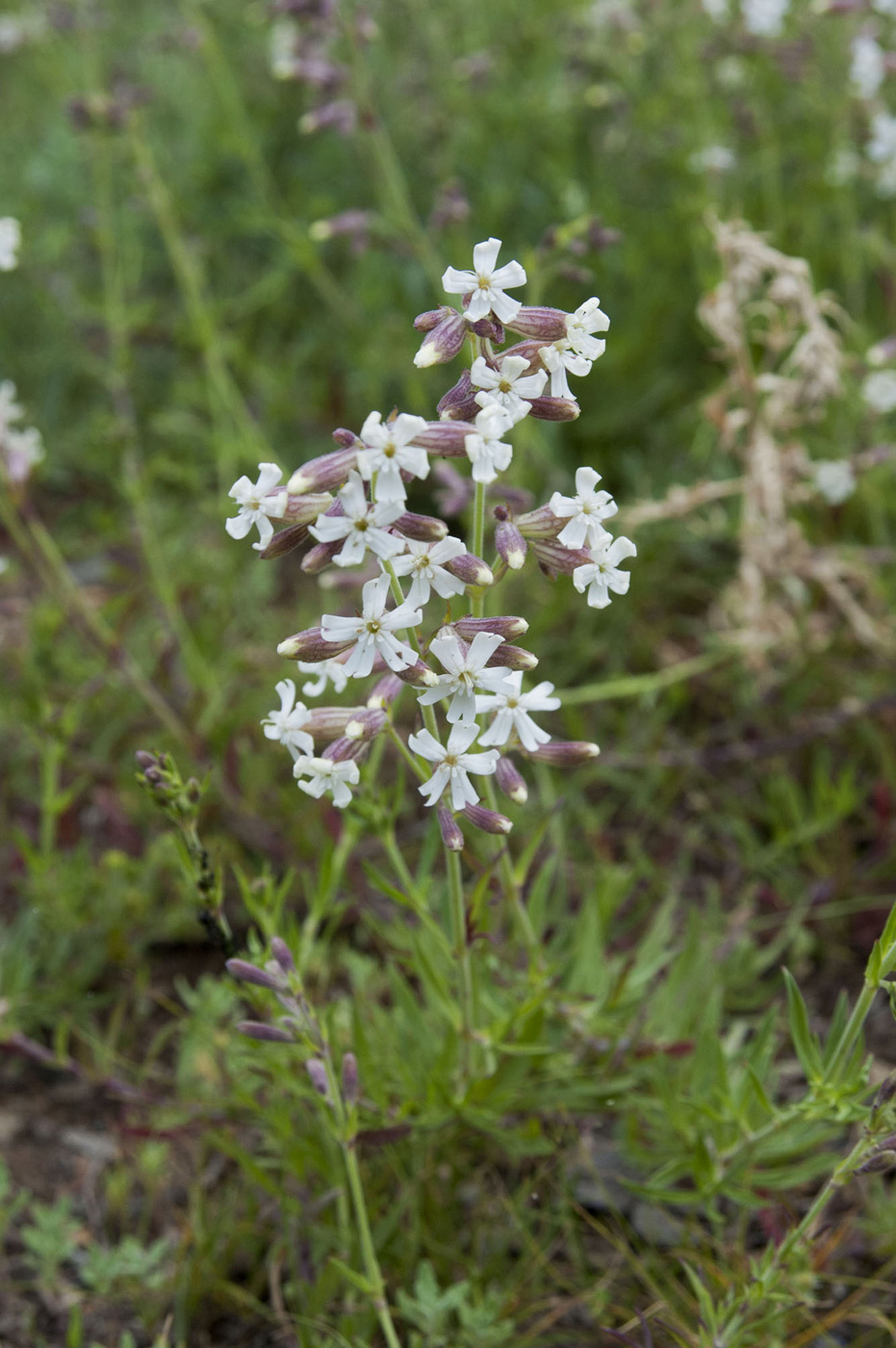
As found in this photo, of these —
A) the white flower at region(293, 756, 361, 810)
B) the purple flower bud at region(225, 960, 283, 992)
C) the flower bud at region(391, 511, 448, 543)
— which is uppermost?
the flower bud at region(391, 511, 448, 543)

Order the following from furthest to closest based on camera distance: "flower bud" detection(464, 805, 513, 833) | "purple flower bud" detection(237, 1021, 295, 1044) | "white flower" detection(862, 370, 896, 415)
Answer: "white flower" detection(862, 370, 896, 415)
"purple flower bud" detection(237, 1021, 295, 1044)
"flower bud" detection(464, 805, 513, 833)

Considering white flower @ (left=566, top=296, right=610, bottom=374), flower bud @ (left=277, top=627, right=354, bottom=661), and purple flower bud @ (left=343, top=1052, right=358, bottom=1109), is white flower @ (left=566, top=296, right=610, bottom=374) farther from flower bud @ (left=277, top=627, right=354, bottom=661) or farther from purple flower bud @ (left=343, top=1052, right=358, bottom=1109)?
purple flower bud @ (left=343, top=1052, right=358, bottom=1109)

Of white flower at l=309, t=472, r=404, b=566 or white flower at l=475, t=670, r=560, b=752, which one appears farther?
white flower at l=475, t=670, r=560, b=752

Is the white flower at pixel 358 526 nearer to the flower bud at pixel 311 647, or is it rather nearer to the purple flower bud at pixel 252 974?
the flower bud at pixel 311 647

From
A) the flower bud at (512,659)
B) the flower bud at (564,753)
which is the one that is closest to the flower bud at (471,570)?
the flower bud at (512,659)

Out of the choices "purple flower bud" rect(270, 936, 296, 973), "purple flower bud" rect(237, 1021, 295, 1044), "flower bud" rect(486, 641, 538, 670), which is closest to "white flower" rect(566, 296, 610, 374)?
"flower bud" rect(486, 641, 538, 670)

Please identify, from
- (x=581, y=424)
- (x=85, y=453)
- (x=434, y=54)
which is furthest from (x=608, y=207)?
(x=85, y=453)
